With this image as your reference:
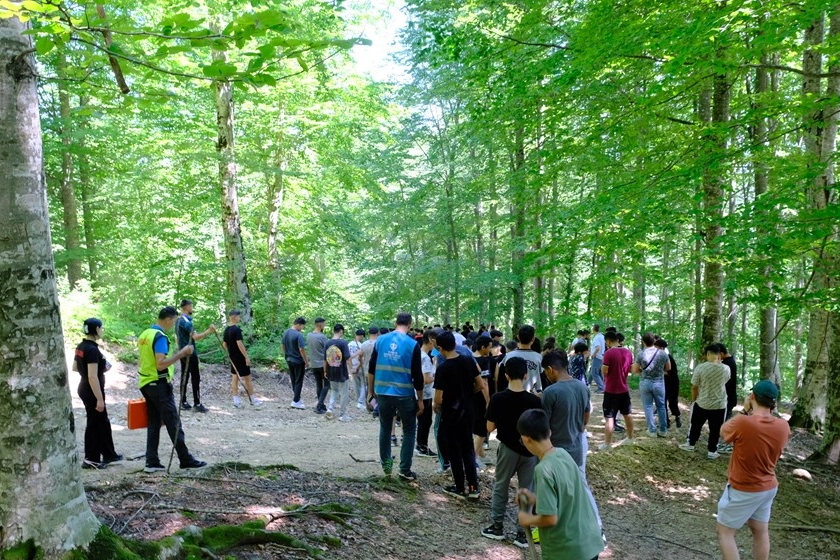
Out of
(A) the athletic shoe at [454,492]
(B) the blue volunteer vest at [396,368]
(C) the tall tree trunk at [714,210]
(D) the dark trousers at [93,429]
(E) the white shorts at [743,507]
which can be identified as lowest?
(A) the athletic shoe at [454,492]

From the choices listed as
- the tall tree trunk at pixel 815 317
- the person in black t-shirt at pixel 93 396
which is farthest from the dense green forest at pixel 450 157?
the person in black t-shirt at pixel 93 396

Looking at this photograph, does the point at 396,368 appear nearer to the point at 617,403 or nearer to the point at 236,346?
the point at 617,403

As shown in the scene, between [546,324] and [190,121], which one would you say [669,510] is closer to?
[546,324]

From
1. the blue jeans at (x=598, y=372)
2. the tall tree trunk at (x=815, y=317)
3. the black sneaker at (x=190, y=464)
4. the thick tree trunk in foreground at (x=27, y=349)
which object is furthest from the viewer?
the blue jeans at (x=598, y=372)

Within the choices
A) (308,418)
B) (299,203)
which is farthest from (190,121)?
(308,418)

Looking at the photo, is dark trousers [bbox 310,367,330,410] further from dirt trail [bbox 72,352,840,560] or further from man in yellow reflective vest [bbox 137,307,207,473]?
man in yellow reflective vest [bbox 137,307,207,473]

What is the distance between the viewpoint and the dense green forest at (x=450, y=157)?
261 inches

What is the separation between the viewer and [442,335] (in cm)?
622

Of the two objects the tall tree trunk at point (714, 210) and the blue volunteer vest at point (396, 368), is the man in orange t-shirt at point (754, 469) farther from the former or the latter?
the tall tree trunk at point (714, 210)

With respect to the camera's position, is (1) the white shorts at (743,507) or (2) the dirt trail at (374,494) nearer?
(2) the dirt trail at (374,494)

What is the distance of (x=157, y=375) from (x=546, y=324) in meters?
16.8

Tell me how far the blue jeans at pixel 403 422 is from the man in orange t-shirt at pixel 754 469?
3.36 meters

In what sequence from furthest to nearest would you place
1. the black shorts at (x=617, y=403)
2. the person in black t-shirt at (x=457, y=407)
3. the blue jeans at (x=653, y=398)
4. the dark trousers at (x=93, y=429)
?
the blue jeans at (x=653, y=398)
the black shorts at (x=617, y=403)
the dark trousers at (x=93, y=429)
the person in black t-shirt at (x=457, y=407)

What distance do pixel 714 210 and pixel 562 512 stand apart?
7698mm
